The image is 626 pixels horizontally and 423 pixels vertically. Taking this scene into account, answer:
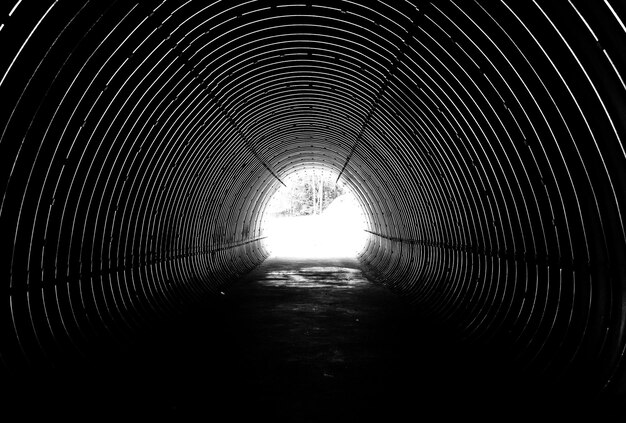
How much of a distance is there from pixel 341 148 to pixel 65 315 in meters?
13.8

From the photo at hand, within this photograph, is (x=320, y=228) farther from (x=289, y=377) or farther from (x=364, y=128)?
(x=289, y=377)

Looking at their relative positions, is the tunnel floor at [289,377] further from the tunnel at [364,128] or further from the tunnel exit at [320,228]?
the tunnel exit at [320,228]

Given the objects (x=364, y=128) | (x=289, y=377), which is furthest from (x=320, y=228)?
(x=289, y=377)

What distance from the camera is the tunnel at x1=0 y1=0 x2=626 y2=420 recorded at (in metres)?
5.71

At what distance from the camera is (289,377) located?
23.7 ft

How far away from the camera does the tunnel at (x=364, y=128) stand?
5.71 metres

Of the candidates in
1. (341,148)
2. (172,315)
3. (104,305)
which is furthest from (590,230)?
(341,148)

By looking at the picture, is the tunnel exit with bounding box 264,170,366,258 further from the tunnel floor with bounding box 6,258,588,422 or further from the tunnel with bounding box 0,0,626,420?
the tunnel floor with bounding box 6,258,588,422

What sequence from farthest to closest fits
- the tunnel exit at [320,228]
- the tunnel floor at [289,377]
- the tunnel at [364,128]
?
the tunnel exit at [320,228]
the tunnel floor at [289,377]
the tunnel at [364,128]

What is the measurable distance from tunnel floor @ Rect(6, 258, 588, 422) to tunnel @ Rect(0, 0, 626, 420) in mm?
451

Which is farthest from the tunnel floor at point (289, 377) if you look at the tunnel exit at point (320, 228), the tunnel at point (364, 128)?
the tunnel exit at point (320, 228)

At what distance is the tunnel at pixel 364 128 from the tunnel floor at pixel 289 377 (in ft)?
1.48

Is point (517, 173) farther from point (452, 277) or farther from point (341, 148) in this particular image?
point (341, 148)

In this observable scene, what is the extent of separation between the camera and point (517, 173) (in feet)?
25.7
